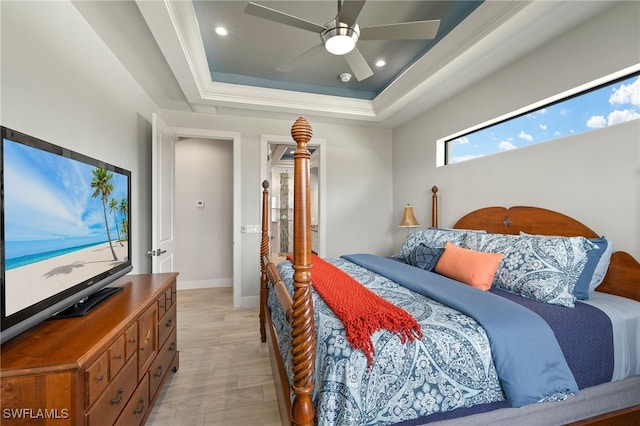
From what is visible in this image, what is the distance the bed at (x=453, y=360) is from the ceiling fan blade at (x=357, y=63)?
1391mm

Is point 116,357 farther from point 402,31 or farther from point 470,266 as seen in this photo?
point 402,31

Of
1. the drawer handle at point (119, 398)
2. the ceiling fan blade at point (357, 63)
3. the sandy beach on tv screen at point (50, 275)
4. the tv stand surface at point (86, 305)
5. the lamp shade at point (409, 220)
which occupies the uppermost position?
the ceiling fan blade at point (357, 63)

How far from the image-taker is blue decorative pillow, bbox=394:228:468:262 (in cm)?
248

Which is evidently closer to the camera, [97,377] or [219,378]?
[97,377]

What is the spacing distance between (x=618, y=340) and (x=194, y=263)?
4705 millimetres

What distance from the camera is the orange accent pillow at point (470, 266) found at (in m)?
1.82

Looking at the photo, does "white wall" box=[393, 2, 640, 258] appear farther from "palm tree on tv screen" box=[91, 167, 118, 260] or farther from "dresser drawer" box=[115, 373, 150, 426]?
"palm tree on tv screen" box=[91, 167, 118, 260]

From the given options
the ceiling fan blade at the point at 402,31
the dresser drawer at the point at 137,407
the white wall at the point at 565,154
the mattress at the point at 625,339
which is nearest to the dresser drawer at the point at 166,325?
the dresser drawer at the point at 137,407

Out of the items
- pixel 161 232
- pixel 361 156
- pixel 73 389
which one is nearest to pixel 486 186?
pixel 361 156

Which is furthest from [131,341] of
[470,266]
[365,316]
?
[470,266]

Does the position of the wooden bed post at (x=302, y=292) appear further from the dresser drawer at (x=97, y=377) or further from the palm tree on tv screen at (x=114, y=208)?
the palm tree on tv screen at (x=114, y=208)

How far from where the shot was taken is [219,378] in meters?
2.10

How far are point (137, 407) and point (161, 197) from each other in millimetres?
1935

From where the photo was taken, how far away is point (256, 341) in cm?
269
